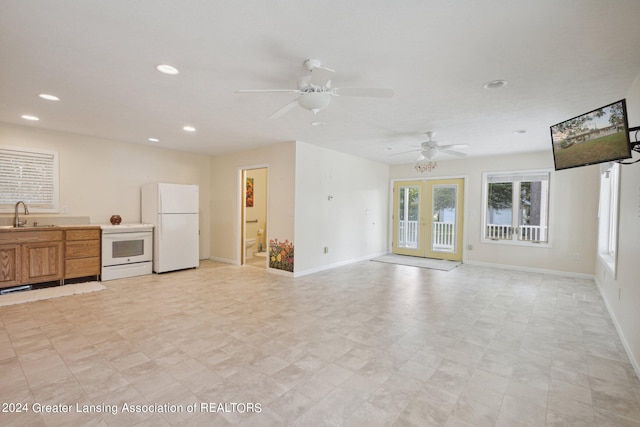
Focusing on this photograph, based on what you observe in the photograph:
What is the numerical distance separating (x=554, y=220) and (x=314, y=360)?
5.98 metres

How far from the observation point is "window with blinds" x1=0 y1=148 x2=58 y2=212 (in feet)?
14.9

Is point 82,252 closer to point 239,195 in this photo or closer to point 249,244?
point 239,195

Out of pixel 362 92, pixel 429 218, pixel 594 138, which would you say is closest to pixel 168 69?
pixel 362 92

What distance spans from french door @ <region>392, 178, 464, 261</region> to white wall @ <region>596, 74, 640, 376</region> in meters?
3.86

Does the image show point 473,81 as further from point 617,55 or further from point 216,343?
point 216,343

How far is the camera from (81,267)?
4.77m

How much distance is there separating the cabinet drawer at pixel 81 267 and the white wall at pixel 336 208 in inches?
132

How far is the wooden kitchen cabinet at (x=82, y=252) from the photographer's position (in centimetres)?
465

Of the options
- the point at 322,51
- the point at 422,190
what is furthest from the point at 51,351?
the point at 422,190

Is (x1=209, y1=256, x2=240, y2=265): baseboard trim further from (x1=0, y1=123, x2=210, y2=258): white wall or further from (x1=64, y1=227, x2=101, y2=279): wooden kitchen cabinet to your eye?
(x1=64, y1=227, x2=101, y2=279): wooden kitchen cabinet

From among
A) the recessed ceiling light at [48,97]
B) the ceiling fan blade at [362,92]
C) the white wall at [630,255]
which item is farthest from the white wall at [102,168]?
the white wall at [630,255]

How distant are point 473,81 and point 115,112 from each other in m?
4.26

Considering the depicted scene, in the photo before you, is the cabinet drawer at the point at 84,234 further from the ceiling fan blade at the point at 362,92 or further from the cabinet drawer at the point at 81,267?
the ceiling fan blade at the point at 362,92

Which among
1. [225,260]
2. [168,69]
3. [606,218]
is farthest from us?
[225,260]
